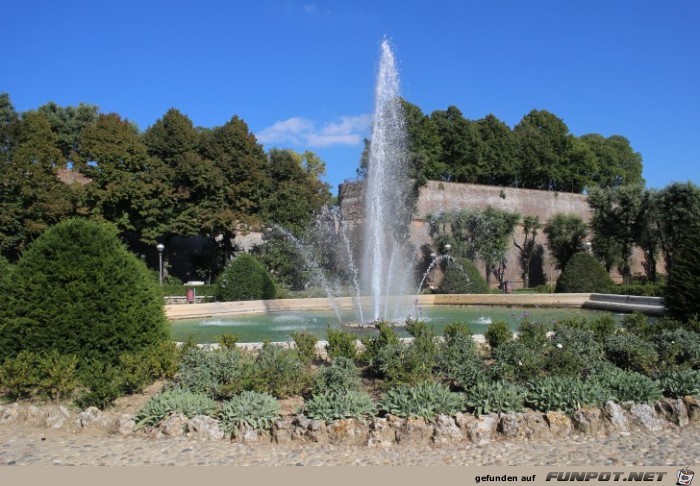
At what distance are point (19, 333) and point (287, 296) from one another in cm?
1550

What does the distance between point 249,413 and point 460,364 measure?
2.22 meters

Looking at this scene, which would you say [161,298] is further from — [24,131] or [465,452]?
[24,131]

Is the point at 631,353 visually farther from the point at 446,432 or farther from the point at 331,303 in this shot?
the point at 331,303

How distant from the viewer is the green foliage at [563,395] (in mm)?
4984

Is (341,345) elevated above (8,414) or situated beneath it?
elevated above

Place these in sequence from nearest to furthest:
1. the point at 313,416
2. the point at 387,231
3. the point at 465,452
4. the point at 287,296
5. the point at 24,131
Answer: the point at 465,452 < the point at 313,416 < the point at 287,296 < the point at 24,131 < the point at 387,231

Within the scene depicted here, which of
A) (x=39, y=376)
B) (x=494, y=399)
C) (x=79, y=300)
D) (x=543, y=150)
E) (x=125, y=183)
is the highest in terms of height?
(x=543, y=150)

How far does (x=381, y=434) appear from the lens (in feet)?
14.9

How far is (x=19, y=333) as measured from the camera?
5.90m

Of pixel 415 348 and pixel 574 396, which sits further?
pixel 415 348

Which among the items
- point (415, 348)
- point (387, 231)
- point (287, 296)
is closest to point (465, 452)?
point (415, 348)

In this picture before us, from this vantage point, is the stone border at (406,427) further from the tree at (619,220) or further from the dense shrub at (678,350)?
the tree at (619,220)

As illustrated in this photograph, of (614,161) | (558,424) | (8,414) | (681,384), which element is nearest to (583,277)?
(681,384)

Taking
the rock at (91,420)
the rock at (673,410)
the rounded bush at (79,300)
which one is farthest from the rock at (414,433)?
the rounded bush at (79,300)
